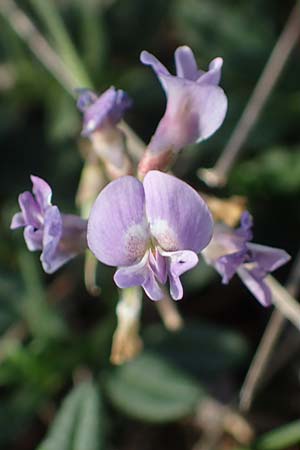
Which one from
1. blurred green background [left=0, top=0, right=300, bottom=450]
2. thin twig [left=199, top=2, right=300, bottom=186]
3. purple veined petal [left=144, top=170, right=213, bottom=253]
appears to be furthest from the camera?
thin twig [left=199, top=2, right=300, bottom=186]

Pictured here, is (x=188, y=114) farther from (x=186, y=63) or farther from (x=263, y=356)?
(x=263, y=356)

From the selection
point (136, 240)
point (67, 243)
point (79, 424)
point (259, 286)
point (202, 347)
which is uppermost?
point (136, 240)

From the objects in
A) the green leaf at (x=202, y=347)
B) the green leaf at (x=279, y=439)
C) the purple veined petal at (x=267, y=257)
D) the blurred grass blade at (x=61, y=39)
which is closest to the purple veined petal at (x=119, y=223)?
the purple veined petal at (x=267, y=257)

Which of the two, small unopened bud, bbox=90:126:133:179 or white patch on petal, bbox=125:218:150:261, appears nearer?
white patch on petal, bbox=125:218:150:261

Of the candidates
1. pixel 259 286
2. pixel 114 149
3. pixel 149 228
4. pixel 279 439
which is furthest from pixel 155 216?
pixel 279 439

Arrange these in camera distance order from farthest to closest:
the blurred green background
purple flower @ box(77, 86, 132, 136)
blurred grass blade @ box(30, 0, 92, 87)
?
blurred grass blade @ box(30, 0, 92, 87) → the blurred green background → purple flower @ box(77, 86, 132, 136)

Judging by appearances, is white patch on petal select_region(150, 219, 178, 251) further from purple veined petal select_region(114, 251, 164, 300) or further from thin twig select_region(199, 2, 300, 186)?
thin twig select_region(199, 2, 300, 186)

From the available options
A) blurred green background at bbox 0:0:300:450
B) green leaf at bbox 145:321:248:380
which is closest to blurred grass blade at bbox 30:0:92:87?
blurred green background at bbox 0:0:300:450
